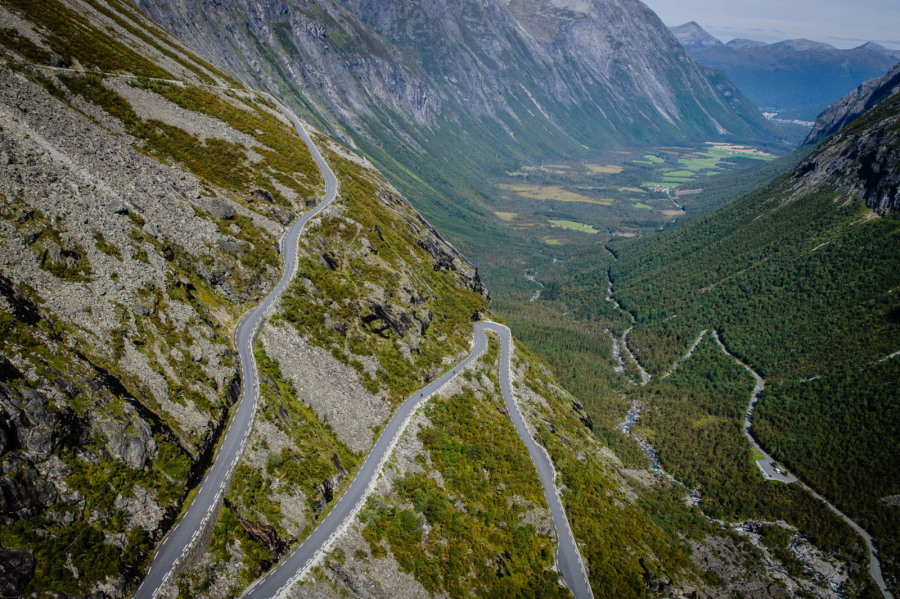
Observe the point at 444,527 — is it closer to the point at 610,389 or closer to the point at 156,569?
the point at 156,569

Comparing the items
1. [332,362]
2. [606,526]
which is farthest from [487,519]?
[332,362]

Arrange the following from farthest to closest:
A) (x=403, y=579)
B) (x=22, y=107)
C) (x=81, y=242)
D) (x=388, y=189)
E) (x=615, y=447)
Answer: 1. (x=388, y=189)
2. (x=615, y=447)
3. (x=22, y=107)
4. (x=81, y=242)
5. (x=403, y=579)

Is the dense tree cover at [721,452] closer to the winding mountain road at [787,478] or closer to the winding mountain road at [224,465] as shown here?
the winding mountain road at [787,478]

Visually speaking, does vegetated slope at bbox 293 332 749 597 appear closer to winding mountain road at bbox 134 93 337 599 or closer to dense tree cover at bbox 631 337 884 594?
winding mountain road at bbox 134 93 337 599

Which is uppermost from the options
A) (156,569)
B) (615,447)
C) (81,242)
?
(81,242)

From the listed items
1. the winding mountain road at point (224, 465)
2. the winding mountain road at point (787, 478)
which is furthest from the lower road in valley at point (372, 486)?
the winding mountain road at point (787, 478)

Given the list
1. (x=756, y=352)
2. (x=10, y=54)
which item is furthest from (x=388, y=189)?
(x=756, y=352)
